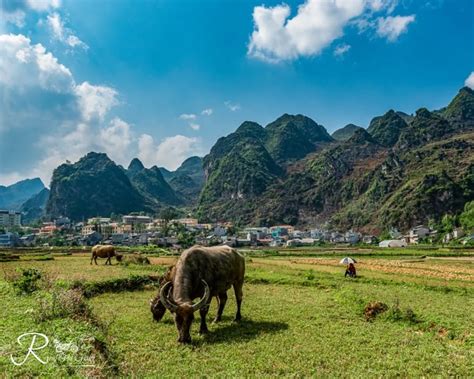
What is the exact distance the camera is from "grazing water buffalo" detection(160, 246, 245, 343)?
32.7 feet

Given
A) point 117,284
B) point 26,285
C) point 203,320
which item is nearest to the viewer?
point 203,320

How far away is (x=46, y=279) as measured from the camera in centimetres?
1686

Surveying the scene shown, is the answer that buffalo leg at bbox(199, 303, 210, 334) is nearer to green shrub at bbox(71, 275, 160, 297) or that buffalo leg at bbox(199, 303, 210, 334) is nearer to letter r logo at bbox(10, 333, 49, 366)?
letter r logo at bbox(10, 333, 49, 366)

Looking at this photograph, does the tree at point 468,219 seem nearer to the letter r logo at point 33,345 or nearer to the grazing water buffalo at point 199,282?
the grazing water buffalo at point 199,282

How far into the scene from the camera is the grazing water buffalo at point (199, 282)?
32.7 ft

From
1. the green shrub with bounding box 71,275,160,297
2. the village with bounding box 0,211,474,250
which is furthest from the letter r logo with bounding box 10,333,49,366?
the village with bounding box 0,211,474,250

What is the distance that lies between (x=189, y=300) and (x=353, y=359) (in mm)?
4173

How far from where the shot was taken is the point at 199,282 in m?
11.3

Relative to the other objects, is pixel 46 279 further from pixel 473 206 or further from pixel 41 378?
pixel 473 206

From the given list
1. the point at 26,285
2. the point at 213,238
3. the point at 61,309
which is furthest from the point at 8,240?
the point at 61,309

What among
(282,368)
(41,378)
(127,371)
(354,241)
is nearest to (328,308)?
(282,368)

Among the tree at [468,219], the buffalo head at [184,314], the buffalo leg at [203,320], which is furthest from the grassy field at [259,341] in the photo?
the tree at [468,219]

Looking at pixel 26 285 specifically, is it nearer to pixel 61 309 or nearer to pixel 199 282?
pixel 61 309

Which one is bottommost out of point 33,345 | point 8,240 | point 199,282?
point 8,240
